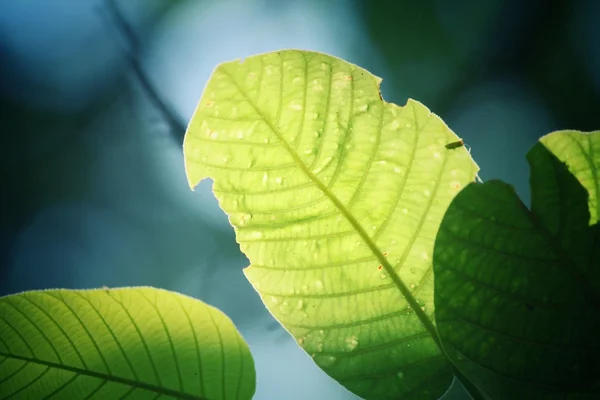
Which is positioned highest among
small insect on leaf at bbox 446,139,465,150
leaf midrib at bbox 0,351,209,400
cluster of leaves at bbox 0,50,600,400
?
small insect on leaf at bbox 446,139,465,150

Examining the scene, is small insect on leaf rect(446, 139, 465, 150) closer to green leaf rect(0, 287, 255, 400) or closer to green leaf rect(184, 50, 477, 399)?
green leaf rect(184, 50, 477, 399)

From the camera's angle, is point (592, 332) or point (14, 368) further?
point (14, 368)

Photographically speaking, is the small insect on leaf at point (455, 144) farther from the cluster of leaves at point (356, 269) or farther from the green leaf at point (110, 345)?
the green leaf at point (110, 345)

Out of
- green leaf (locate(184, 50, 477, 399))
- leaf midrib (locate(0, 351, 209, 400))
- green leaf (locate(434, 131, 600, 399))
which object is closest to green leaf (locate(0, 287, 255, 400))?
leaf midrib (locate(0, 351, 209, 400))

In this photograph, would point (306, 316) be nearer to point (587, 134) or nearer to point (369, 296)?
point (369, 296)

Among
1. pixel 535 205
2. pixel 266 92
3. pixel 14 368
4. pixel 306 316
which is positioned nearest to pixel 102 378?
pixel 14 368

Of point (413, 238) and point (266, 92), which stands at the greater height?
point (266, 92)

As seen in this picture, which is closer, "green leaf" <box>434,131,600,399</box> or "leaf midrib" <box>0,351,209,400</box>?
"green leaf" <box>434,131,600,399</box>

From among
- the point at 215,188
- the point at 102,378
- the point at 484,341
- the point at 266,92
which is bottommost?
the point at 102,378

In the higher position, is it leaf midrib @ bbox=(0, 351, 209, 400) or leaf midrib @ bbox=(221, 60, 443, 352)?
leaf midrib @ bbox=(221, 60, 443, 352)
